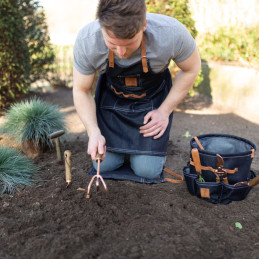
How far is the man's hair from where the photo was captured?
1423 mm

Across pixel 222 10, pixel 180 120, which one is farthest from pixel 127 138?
pixel 222 10

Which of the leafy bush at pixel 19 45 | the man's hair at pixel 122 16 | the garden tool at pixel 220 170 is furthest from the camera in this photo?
the leafy bush at pixel 19 45

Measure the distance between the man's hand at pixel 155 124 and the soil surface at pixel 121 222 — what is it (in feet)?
1.29

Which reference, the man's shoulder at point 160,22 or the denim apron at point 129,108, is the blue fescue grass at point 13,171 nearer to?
the denim apron at point 129,108

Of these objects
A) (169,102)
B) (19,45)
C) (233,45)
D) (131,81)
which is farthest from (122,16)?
(233,45)

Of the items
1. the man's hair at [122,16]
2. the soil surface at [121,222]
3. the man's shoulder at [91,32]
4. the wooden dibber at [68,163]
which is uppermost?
the man's hair at [122,16]

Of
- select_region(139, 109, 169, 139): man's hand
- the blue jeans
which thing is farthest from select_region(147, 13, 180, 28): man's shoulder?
the blue jeans

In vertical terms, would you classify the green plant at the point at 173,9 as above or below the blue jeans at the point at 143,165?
above

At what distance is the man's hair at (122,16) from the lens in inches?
56.0

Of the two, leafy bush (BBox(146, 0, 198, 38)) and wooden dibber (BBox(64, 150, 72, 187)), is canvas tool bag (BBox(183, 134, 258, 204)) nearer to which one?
wooden dibber (BBox(64, 150, 72, 187))

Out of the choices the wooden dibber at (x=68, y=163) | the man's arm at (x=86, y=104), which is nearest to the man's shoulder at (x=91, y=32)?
the man's arm at (x=86, y=104)

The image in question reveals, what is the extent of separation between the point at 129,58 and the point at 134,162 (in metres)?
0.84

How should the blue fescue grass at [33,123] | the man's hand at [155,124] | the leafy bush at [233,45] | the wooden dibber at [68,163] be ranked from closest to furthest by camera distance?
the wooden dibber at [68,163]
the man's hand at [155,124]
the blue fescue grass at [33,123]
the leafy bush at [233,45]

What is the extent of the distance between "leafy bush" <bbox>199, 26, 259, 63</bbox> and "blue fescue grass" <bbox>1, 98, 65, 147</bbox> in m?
3.15
